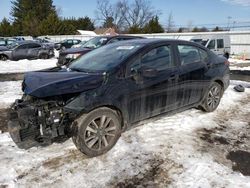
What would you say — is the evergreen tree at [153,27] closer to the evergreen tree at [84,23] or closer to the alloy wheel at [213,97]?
the evergreen tree at [84,23]

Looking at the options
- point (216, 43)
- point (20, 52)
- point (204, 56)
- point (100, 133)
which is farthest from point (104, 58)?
point (20, 52)

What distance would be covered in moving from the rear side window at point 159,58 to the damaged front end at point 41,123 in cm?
164

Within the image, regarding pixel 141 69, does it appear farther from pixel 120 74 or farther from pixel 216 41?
pixel 216 41

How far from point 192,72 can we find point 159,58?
36.8 inches

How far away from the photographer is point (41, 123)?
417 centimetres

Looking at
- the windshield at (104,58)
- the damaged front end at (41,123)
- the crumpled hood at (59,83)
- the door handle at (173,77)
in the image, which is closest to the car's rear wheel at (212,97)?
the door handle at (173,77)

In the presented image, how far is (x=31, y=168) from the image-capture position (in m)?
4.23

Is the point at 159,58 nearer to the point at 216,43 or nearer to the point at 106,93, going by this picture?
the point at 106,93

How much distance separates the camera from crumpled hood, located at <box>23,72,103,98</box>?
13.7ft

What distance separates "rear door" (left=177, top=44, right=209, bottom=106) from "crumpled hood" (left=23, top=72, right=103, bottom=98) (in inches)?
75.3

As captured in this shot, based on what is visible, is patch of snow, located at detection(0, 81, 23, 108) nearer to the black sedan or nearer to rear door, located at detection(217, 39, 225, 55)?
the black sedan

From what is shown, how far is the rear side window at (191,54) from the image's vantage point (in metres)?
5.90

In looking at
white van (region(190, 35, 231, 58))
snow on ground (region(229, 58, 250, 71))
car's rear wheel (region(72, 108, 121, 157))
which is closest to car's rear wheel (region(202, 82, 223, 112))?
car's rear wheel (region(72, 108, 121, 157))

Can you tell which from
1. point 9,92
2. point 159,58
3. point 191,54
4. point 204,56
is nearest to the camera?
point 159,58
